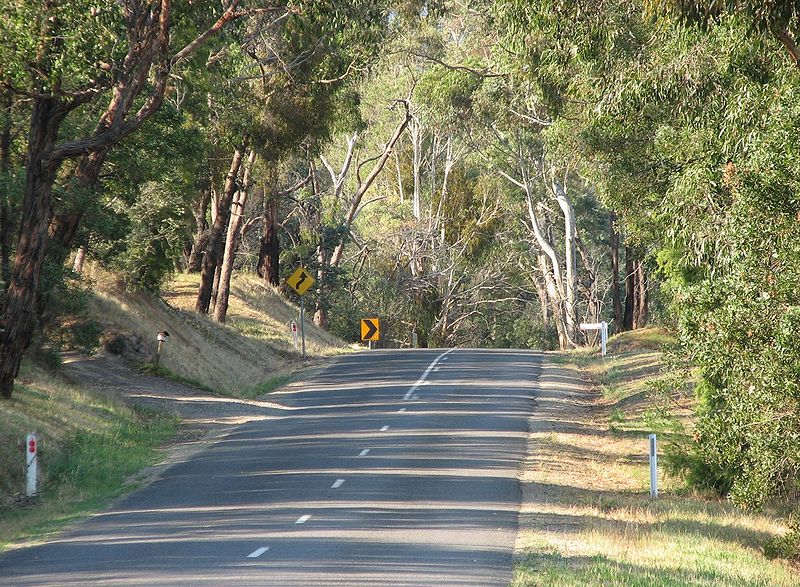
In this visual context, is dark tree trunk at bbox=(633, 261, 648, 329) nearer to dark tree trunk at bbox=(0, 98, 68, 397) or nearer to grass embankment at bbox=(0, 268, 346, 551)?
grass embankment at bbox=(0, 268, 346, 551)

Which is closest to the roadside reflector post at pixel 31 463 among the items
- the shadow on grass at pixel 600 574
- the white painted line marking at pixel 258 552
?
the white painted line marking at pixel 258 552

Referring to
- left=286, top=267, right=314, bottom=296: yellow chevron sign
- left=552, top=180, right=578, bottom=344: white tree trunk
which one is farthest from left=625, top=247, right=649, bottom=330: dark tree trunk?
left=286, top=267, right=314, bottom=296: yellow chevron sign

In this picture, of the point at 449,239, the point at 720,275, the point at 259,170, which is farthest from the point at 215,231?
the point at 449,239

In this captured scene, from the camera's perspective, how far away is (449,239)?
68938 mm

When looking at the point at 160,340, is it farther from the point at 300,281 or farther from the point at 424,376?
the point at 300,281

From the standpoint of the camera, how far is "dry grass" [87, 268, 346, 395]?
3199cm

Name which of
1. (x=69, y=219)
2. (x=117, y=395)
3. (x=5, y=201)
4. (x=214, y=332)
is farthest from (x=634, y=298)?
(x=5, y=201)

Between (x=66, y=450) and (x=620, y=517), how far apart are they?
29.3ft

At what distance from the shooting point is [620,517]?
16203 millimetres

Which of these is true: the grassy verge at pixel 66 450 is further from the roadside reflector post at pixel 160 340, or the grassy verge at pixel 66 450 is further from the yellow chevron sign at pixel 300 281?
the yellow chevron sign at pixel 300 281

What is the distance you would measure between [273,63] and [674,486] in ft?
54.0

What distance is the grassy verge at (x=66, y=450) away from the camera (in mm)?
15984

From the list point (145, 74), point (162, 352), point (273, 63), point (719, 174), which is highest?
point (273, 63)

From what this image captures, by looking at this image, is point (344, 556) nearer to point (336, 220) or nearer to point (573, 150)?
point (573, 150)
